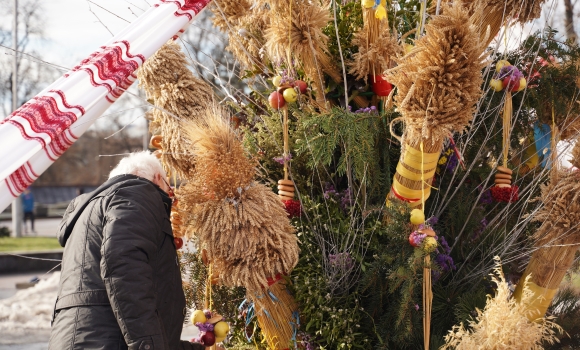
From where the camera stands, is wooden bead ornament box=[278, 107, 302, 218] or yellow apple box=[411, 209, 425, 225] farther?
wooden bead ornament box=[278, 107, 302, 218]

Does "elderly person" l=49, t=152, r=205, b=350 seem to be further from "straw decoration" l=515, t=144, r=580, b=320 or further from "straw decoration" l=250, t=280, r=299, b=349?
"straw decoration" l=515, t=144, r=580, b=320

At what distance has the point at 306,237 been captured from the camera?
91.3 inches

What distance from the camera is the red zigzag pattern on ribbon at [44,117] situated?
1456 millimetres

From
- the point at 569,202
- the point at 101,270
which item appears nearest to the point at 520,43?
the point at 569,202

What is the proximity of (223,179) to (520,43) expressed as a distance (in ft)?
4.74

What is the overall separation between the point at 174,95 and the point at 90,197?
550 millimetres

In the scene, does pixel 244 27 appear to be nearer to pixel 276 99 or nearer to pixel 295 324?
pixel 276 99

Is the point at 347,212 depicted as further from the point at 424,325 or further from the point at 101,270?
the point at 101,270

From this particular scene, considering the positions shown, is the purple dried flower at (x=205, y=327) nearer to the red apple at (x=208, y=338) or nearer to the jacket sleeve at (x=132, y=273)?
the red apple at (x=208, y=338)

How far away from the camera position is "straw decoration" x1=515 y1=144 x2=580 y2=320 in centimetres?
221

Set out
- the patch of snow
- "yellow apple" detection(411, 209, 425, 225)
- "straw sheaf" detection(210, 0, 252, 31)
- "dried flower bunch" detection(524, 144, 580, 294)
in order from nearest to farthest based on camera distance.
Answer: "yellow apple" detection(411, 209, 425, 225) → "dried flower bunch" detection(524, 144, 580, 294) → "straw sheaf" detection(210, 0, 252, 31) → the patch of snow

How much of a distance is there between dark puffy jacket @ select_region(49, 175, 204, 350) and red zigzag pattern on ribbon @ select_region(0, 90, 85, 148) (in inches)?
21.0

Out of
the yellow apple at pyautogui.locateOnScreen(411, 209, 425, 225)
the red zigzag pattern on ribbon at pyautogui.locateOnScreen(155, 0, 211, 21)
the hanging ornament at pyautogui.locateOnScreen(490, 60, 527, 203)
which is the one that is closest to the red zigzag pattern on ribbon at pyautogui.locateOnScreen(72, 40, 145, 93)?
the red zigzag pattern on ribbon at pyautogui.locateOnScreen(155, 0, 211, 21)

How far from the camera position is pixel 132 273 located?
1955 mm
